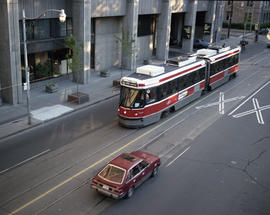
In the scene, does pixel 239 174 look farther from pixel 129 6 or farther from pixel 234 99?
pixel 129 6

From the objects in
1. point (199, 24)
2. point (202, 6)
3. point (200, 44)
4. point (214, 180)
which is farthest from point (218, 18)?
point (214, 180)

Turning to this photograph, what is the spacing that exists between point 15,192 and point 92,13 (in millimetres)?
22664

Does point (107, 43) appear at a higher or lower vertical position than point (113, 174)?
higher

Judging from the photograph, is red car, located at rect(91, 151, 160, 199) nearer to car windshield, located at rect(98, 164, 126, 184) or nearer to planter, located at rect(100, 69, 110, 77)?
car windshield, located at rect(98, 164, 126, 184)

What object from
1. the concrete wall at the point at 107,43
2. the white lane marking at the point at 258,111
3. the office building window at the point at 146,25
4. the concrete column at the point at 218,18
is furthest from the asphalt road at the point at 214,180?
the concrete column at the point at 218,18

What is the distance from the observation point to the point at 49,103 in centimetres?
2812

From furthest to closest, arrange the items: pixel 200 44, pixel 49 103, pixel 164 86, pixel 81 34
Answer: pixel 200 44, pixel 81 34, pixel 49 103, pixel 164 86

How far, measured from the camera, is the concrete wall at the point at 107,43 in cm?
3844

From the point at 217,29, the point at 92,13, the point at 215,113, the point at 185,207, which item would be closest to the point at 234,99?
the point at 215,113

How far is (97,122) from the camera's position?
24.8 metres

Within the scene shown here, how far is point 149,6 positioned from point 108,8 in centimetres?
851

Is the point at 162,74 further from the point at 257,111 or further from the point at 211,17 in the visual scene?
the point at 211,17

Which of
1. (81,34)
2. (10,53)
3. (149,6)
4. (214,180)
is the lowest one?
(214,180)

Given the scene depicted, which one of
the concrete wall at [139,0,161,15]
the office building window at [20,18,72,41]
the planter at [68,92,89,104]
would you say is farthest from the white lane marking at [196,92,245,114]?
the concrete wall at [139,0,161,15]
